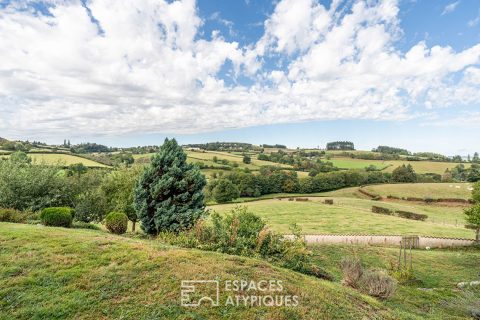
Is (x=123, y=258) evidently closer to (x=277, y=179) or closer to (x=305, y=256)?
(x=305, y=256)

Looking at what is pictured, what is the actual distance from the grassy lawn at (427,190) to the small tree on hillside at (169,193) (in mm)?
57733

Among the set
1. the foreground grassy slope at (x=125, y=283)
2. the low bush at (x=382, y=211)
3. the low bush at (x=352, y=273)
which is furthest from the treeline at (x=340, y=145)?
the foreground grassy slope at (x=125, y=283)

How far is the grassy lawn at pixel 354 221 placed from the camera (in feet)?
103

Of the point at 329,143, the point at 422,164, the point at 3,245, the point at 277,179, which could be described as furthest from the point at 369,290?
the point at 329,143

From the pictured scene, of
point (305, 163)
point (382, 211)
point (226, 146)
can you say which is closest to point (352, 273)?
point (382, 211)

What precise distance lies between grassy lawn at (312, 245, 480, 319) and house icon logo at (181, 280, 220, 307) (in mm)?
5311

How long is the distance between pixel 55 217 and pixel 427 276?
2130cm

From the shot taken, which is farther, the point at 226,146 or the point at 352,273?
the point at 226,146

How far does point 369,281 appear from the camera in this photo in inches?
392

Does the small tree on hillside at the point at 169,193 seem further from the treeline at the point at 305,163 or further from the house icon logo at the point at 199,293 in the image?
the treeline at the point at 305,163

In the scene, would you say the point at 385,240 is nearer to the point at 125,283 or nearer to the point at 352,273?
the point at 352,273

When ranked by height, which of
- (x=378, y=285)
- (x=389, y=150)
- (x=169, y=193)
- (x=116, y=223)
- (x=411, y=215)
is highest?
(x=389, y=150)

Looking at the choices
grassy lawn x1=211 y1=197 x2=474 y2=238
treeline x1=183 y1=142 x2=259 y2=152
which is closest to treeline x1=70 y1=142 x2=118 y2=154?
treeline x1=183 y1=142 x2=259 y2=152

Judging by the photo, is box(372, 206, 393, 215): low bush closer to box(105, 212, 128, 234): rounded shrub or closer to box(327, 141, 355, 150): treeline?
box(105, 212, 128, 234): rounded shrub
